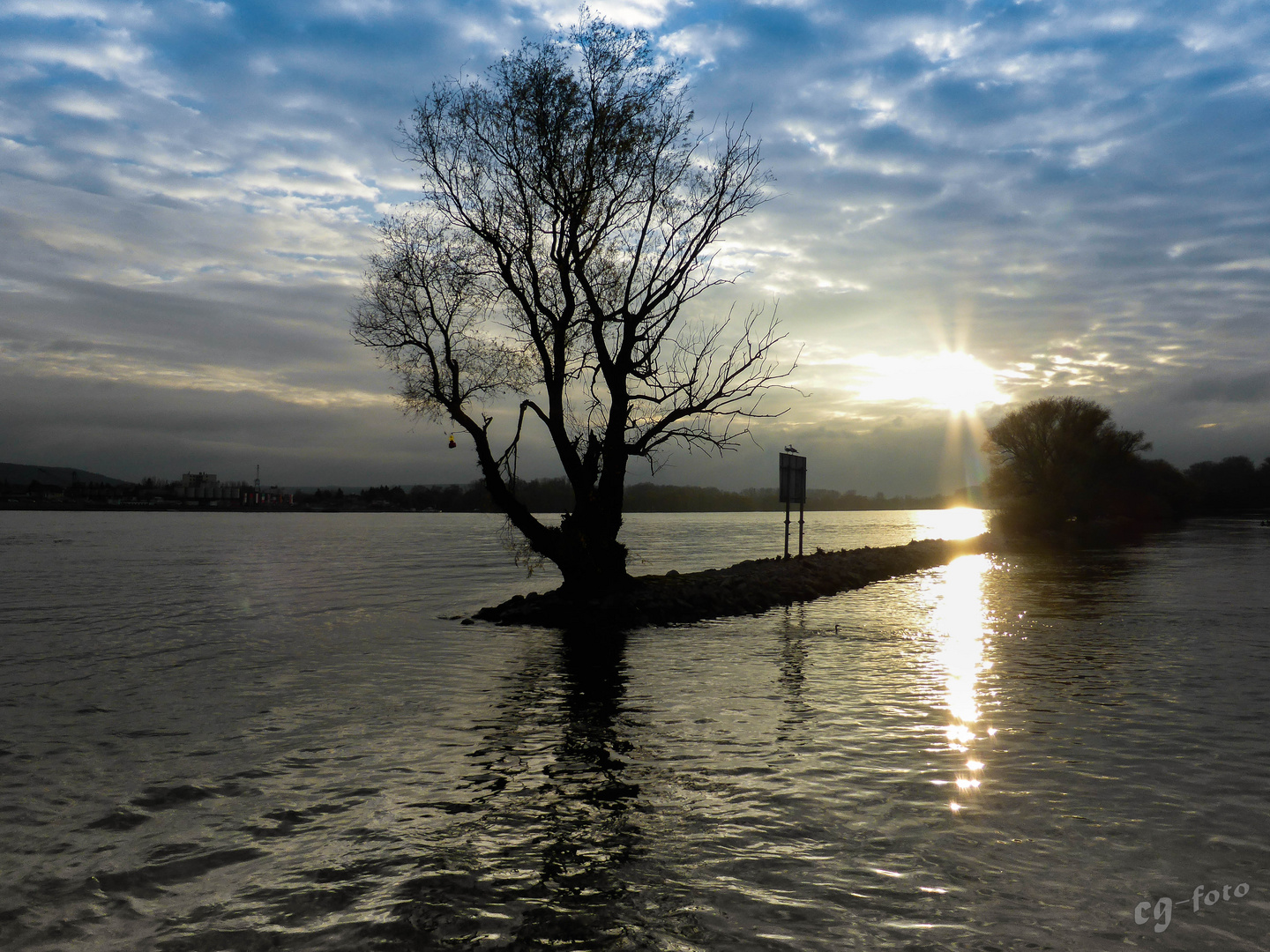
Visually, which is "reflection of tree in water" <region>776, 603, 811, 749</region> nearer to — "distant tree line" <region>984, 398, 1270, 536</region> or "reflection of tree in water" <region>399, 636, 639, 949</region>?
"reflection of tree in water" <region>399, 636, 639, 949</region>

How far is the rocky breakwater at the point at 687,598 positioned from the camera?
2038cm

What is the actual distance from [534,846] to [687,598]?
16.0 meters

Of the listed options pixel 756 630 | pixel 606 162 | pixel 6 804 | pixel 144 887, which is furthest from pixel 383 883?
pixel 606 162

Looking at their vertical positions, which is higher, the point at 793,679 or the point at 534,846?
the point at 534,846

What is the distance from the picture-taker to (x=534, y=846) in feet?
18.9

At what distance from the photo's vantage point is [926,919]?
458 centimetres

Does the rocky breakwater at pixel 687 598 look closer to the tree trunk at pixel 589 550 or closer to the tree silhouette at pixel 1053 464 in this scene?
the tree trunk at pixel 589 550

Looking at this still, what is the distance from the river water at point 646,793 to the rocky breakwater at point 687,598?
10.8ft

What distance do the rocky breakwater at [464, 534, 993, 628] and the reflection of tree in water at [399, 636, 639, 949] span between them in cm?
1032

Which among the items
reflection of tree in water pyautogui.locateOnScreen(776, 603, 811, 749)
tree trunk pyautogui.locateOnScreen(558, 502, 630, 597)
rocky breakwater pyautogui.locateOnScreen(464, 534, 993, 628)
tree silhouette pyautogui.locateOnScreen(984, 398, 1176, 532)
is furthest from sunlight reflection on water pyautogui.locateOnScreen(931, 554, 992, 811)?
tree silhouette pyautogui.locateOnScreen(984, 398, 1176, 532)

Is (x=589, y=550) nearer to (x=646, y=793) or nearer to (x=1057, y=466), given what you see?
(x=646, y=793)

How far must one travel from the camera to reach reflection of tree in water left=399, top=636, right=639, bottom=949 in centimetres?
455

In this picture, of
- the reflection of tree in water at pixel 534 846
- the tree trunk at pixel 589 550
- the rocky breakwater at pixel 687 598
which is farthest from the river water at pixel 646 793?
the tree trunk at pixel 589 550

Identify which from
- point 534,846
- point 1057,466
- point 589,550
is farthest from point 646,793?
point 1057,466
